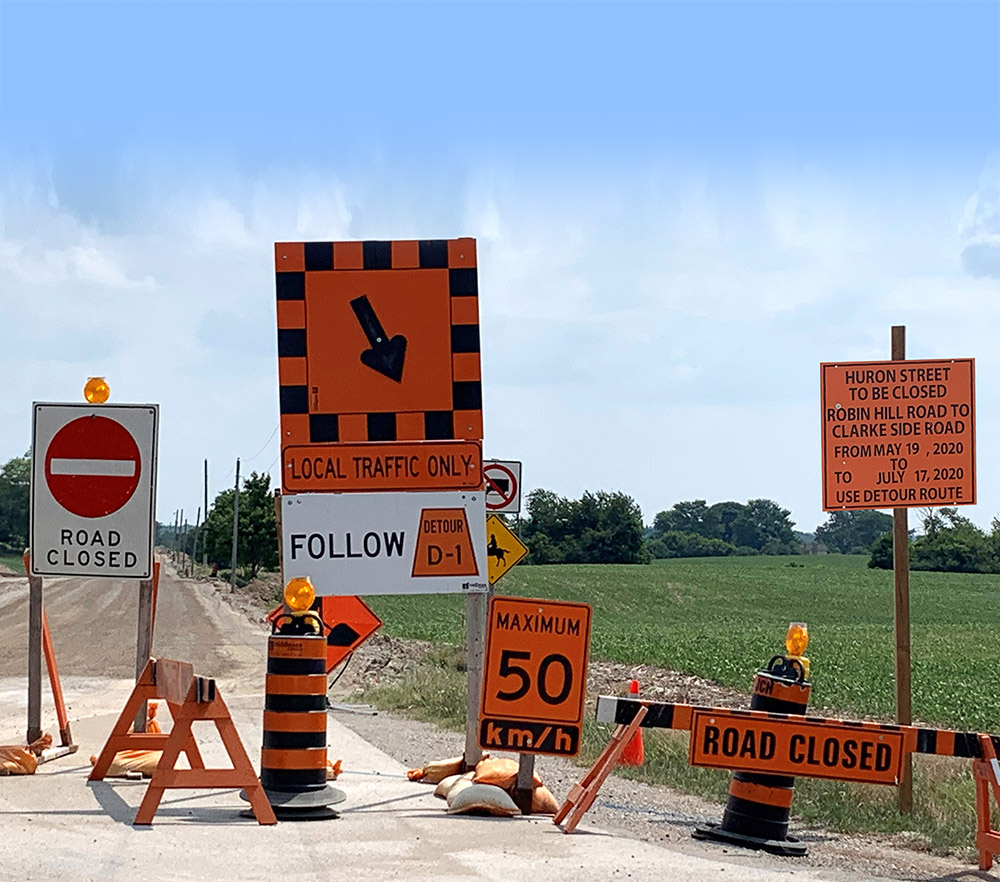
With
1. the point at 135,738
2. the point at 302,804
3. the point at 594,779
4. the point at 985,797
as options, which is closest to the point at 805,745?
the point at 985,797

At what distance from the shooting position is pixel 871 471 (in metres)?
10.5

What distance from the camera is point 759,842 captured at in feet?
27.3

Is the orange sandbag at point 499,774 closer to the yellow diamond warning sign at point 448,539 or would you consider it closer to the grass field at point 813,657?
the yellow diamond warning sign at point 448,539

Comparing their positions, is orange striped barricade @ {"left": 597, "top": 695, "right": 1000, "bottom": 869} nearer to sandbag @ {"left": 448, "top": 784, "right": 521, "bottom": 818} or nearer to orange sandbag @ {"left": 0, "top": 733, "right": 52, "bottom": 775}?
sandbag @ {"left": 448, "top": 784, "right": 521, "bottom": 818}

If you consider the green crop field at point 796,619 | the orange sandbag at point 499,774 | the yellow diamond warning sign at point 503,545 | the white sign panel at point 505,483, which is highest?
the white sign panel at point 505,483

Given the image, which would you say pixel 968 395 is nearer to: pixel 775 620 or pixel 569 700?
pixel 569 700

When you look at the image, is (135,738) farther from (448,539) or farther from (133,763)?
(448,539)

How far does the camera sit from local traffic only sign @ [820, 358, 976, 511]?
10.4 meters

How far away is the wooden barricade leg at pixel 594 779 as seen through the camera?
26.9ft

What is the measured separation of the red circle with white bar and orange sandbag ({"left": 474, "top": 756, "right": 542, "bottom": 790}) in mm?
3392

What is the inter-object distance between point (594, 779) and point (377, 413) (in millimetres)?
3078

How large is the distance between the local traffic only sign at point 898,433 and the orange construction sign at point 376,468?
2.79 m

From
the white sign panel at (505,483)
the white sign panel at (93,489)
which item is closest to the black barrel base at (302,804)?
the white sign panel at (93,489)

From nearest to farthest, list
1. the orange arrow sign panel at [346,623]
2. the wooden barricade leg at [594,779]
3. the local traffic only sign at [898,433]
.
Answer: the wooden barricade leg at [594,779] < the local traffic only sign at [898,433] < the orange arrow sign panel at [346,623]
